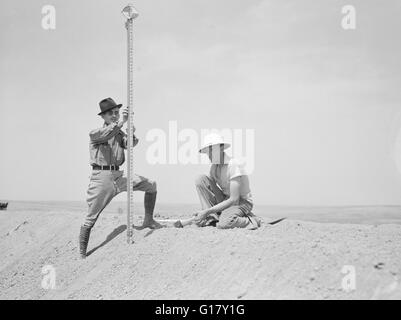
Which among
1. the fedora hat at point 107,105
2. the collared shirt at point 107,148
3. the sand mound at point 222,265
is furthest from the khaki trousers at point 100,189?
the fedora hat at point 107,105

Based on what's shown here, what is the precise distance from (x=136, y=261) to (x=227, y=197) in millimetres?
1576

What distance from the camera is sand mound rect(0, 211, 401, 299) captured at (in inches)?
171

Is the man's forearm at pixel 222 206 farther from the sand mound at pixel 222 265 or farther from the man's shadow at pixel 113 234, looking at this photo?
the man's shadow at pixel 113 234

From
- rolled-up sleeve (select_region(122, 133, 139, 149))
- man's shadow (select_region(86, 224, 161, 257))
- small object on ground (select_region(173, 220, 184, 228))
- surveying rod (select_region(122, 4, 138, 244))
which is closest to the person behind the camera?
surveying rod (select_region(122, 4, 138, 244))

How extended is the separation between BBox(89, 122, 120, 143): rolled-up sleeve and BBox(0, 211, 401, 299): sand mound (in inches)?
56.9

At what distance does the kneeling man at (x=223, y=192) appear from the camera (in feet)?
19.8

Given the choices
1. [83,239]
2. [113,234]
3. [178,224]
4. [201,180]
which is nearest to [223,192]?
[201,180]

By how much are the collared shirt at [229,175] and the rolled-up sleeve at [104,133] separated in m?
1.41

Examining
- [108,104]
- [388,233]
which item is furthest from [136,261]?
[388,233]

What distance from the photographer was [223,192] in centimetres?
649

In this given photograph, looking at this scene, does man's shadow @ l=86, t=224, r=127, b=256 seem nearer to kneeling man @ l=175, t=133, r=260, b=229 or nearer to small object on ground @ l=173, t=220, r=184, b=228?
small object on ground @ l=173, t=220, r=184, b=228

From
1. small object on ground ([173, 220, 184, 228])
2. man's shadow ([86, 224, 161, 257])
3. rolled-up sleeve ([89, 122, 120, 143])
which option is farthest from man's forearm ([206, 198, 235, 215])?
rolled-up sleeve ([89, 122, 120, 143])

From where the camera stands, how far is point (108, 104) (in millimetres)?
6441
